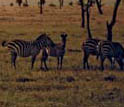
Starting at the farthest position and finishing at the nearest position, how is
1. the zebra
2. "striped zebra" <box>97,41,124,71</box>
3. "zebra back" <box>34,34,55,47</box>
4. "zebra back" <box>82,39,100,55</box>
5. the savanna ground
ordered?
"zebra back" <box>82,39,100,55</box> < "zebra back" <box>34,34,55,47</box> < the zebra < "striped zebra" <box>97,41,124,71</box> < the savanna ground

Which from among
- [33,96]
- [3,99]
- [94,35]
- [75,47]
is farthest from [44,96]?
[94,35]

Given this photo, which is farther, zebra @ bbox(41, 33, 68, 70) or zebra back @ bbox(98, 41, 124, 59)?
zebra @ bbox(41, 33, 68, 70)

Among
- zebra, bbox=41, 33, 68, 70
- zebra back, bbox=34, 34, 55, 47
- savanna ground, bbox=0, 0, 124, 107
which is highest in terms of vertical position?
zebra back, bbox=34, 34, 55, 47

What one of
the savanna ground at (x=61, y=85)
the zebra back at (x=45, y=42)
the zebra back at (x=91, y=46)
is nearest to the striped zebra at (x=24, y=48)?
the zebra back at (x=45, y=42)

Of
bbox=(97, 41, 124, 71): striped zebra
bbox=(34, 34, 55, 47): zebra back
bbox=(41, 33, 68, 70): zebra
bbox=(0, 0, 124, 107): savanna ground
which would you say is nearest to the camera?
bbox=(0, 0, 124, 107): savanna ground

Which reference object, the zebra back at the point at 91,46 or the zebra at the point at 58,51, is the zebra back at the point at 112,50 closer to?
the zebra back at the point at 91,46

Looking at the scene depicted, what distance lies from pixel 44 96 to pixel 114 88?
2319mm

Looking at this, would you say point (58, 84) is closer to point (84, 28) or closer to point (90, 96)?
point (90, 96)

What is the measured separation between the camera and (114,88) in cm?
1384

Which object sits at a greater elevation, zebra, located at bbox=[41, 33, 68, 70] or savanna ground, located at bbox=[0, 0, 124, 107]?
zebra, located at bbox=[41, 33, 68, 70]

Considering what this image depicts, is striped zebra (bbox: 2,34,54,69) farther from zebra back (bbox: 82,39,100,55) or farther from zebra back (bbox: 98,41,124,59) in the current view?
zebra back (bbox: 98,41,124,59)

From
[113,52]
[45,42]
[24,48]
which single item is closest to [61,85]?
[113,52]

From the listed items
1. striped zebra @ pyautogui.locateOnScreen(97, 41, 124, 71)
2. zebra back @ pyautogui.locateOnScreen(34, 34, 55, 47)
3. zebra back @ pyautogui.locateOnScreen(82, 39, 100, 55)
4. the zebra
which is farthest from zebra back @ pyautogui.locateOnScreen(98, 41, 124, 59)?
zebra back @ pyautogui.locateOnScreen(34, 34, 55, 47)

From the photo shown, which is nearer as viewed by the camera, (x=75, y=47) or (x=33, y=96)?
(x=33, y=96)
